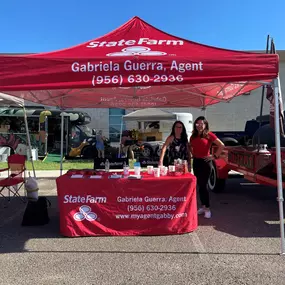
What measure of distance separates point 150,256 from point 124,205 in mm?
920

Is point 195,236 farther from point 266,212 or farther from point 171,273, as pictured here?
point 266,212

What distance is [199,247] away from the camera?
13.8ft

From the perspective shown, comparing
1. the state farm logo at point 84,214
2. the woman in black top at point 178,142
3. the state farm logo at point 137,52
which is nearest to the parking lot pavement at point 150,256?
the state farm logo at point 84,214

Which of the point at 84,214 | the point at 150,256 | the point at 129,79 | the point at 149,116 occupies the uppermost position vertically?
the point at 149,116

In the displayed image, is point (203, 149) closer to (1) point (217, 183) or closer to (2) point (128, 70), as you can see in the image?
(2) point (128, 70)

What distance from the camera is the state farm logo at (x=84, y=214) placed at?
4582 millimetres

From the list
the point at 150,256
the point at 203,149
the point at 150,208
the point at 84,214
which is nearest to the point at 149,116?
the point at 203,149

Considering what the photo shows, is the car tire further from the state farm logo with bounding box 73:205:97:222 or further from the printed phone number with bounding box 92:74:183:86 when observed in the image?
the printed phone number with bounding box 92:74:183:86

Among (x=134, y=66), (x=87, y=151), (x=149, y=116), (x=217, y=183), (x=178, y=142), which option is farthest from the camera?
(x=87, y=151)

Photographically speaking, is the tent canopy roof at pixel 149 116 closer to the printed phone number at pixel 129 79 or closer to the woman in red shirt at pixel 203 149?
the woman in red shirt at pixel 203 149

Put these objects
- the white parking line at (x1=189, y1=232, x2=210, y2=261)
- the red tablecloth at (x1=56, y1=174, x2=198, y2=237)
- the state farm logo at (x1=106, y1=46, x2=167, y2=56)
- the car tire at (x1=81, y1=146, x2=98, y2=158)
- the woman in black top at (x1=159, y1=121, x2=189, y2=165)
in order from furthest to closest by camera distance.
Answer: the car tire at (x1=81, y1=146, x2=98, y2=158), the woman in black top at (x1=159, y1=121, x2=189, y2=165), the red tablecloth at (x1=56, y1=174, x2=198, y2=237), the state farm logo at (x1=106, y1=46, x2=167, y2=56), the white parking line at (x1=189, y1=232, x2=210, y2=261)

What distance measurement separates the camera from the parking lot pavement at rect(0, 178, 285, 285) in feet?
11.1

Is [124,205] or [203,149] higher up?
[203,149]

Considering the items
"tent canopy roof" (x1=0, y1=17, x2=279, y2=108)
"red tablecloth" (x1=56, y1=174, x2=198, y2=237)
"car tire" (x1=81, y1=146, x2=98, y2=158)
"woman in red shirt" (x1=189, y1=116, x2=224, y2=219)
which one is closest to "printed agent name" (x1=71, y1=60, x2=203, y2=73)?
"tent canopy roof" (x1=0, y1=17, x2=279, y2=108)
